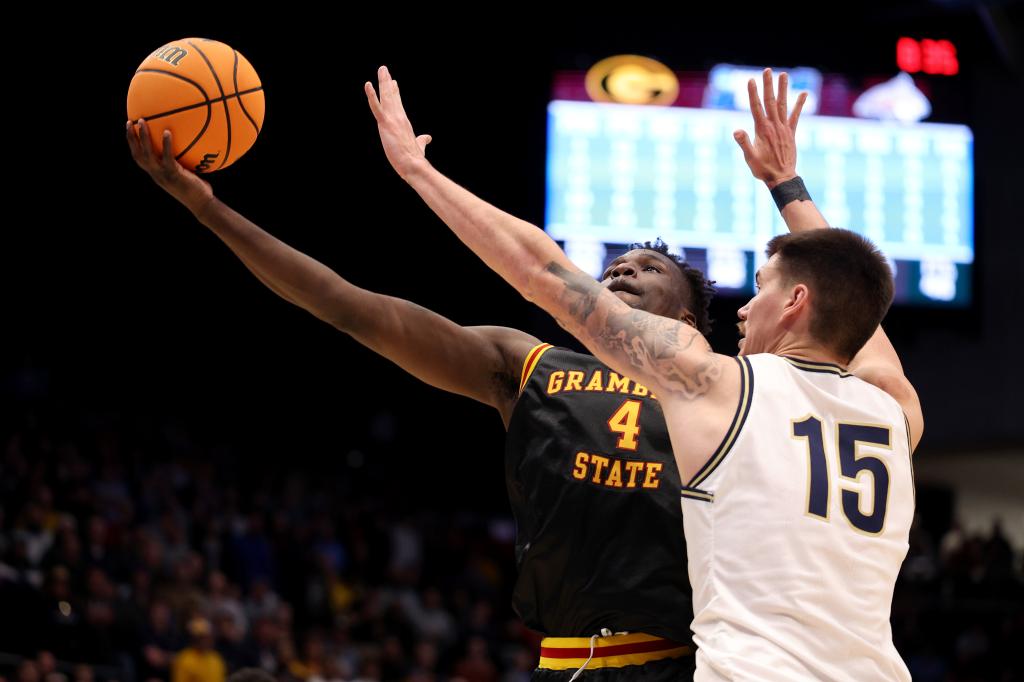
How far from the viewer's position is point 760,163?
4.12 metres

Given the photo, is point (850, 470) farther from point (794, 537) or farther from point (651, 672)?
point (651, 672)

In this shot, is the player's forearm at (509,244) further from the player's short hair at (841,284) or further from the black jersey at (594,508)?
the black jersey at (594,508)

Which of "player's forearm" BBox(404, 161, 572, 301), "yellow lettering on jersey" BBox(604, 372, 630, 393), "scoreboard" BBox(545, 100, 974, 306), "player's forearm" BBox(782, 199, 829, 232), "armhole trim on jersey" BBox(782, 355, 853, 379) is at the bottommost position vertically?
"yellow lettering on jersey" BBox(604, 372, 630, 393)

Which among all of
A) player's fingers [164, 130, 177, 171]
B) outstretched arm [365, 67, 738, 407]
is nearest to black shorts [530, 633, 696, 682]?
outstretched arm [365, 67, 738, 407]

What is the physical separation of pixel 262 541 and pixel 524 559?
431 inches

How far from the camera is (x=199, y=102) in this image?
160 inches

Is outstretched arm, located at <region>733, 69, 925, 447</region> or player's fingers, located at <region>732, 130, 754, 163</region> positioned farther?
player's fingers, located at <region>732, 130, 754, 163</region>

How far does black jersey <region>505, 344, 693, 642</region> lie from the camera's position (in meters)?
3.73

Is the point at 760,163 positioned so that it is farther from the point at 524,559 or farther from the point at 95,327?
the point at 95,327

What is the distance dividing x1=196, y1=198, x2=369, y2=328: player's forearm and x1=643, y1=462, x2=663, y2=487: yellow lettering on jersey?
0.97 m

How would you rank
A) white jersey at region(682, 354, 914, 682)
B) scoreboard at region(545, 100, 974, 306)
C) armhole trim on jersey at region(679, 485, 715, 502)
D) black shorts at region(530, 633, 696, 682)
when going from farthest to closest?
scoreboard at region(545, 100, 974, 306) → black shorts at region(530, 633, 696, 682) → armhole trim on jersey at region(679, 485, 715, 502) → white jersey at region(682, 354, 914, 682)

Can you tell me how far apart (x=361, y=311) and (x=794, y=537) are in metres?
1.47

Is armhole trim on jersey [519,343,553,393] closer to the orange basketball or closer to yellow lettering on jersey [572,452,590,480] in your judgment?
yellow lettering on jersey [572,452,590,480]

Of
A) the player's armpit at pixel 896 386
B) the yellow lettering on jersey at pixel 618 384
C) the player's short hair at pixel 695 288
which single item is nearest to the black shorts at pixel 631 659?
the yellow lettering on jersey at pixel 618 384
